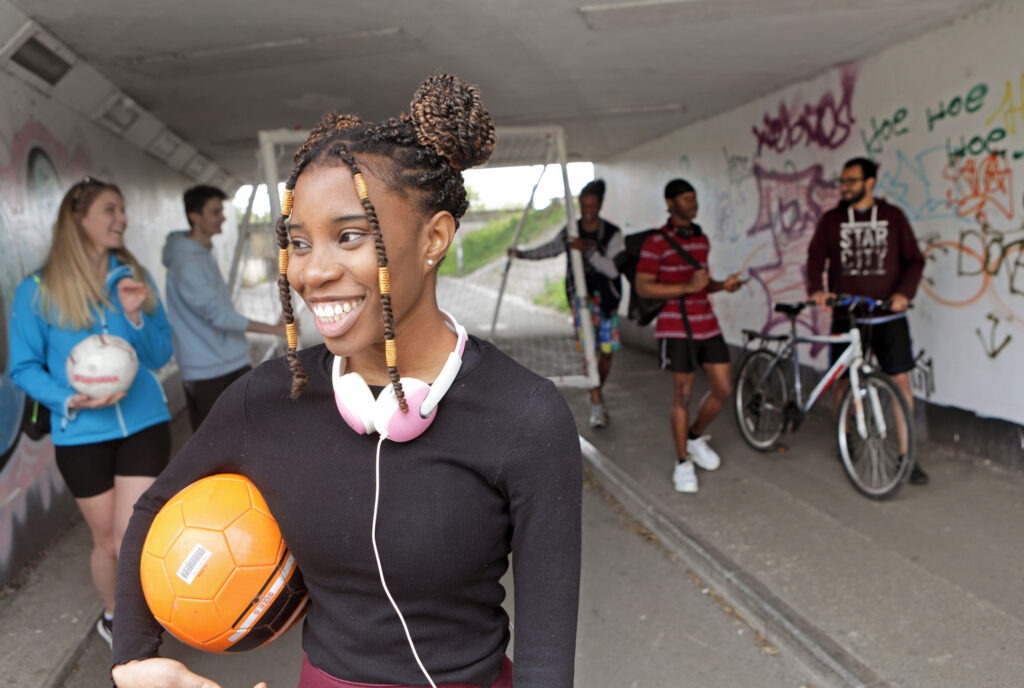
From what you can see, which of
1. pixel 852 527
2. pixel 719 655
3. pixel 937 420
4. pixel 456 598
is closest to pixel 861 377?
pixel 852 527

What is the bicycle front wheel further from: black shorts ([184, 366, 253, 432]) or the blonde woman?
the blonde woman

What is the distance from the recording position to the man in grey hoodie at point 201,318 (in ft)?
16.3

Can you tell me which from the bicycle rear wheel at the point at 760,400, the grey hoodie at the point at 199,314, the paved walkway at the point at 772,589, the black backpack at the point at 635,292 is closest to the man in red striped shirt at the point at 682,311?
the black backpack at the point at 635,292

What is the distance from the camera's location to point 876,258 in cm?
554

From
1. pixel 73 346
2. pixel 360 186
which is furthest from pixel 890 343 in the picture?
pixel 360 186

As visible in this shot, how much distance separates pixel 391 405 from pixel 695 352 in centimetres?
466

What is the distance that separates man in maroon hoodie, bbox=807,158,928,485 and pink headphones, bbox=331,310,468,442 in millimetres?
4607

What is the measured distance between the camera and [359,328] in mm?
1323

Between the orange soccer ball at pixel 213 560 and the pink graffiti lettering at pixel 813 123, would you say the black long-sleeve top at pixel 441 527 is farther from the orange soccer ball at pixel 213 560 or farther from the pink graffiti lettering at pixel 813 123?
the pink graffiti lettering at pixel 813 123

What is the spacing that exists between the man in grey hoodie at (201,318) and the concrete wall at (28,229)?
912 mm

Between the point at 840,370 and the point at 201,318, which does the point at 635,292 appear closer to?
the point at 840,370

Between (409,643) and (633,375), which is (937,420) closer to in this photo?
(633,375)

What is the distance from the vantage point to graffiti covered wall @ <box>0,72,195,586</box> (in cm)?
479

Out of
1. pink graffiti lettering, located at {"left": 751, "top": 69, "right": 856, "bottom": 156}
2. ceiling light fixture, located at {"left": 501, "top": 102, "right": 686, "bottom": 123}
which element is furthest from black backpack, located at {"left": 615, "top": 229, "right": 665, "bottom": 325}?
ceiling light fixture, located at {"left": 501, "top": 102, "right": 686, "bottom": 123}
